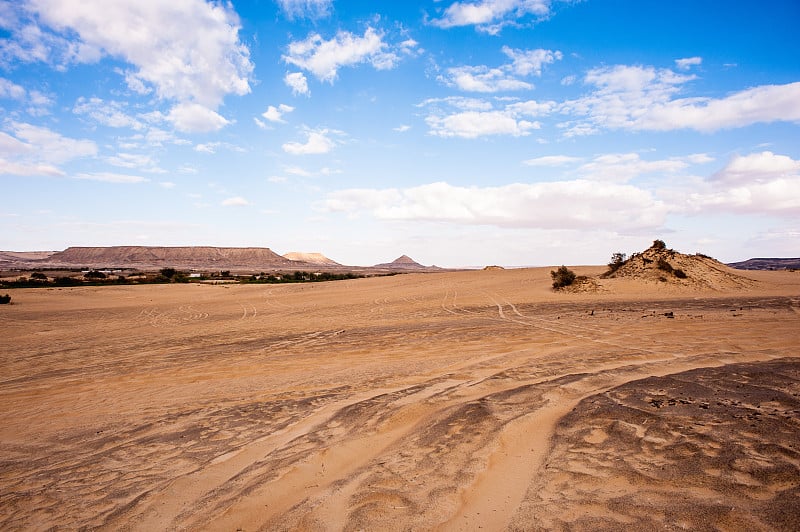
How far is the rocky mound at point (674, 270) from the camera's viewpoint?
2025cm

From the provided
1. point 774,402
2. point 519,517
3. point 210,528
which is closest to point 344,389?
point 210,528

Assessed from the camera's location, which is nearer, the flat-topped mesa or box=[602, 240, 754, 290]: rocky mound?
box=[602, 240, 754, 290]: rocky mound

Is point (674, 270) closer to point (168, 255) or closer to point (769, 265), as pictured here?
point (769, 265)

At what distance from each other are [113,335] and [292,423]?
12.7 meters

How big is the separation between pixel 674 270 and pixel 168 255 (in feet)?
508

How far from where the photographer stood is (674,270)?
2116 centimetres

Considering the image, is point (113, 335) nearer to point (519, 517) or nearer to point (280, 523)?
point (280, 523)

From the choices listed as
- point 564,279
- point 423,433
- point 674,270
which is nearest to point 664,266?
point 674,270

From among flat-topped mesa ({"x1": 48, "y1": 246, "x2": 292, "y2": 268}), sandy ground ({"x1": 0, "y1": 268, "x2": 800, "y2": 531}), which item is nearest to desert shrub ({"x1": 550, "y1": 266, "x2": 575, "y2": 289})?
sandy ground ({"x1": 0, "y1": 268, "x2": 800, "y2": 531})

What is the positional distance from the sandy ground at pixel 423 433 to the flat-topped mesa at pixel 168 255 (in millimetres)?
134430

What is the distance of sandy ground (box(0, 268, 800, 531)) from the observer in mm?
2844

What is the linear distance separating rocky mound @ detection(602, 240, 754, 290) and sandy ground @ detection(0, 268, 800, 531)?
446 inches

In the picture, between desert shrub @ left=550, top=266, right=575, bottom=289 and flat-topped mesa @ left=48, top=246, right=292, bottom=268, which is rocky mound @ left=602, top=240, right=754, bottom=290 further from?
flat-topped mesa @ left=48, top=246, right=292, bottom=268

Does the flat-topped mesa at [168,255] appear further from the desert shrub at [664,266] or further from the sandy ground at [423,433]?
the sandy ground at [423,433]
